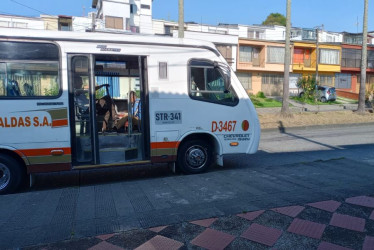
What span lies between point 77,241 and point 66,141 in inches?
109

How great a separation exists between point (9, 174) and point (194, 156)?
3680 millimetres

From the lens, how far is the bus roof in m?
6.02

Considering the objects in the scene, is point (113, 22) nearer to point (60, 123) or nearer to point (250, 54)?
point (250, 54)

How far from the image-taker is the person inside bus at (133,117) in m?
7.16

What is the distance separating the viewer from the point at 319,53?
40.0 meters

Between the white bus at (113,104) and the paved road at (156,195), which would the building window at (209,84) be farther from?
the paved road at (156,195)

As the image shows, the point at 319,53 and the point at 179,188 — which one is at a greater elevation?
the point at 319,53

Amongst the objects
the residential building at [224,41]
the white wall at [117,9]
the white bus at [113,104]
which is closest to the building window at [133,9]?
the white wall at [117,9]

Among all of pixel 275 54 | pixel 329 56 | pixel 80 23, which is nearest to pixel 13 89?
pixel 275 54

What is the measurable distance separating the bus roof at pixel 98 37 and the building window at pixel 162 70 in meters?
0.42

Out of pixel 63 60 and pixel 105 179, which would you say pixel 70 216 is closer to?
pixel 105 179

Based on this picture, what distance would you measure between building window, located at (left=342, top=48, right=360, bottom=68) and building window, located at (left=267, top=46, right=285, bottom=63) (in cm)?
1026

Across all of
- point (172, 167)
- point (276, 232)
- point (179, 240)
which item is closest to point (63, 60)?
point (172, 167)

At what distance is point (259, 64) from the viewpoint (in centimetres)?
3716
